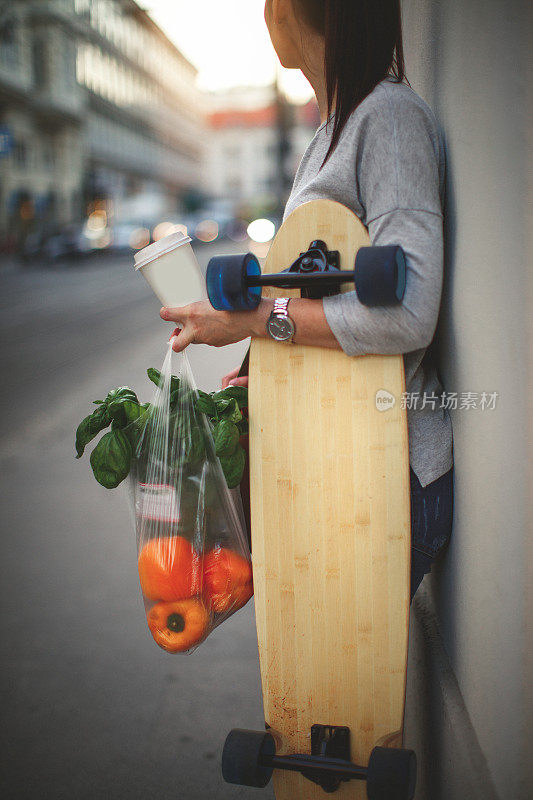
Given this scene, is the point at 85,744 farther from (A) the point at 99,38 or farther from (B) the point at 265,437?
(A) the point at 99,38

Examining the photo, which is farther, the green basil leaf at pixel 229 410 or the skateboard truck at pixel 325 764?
the green basil leaf at pixel 229 410

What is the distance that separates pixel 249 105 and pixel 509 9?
83181mm

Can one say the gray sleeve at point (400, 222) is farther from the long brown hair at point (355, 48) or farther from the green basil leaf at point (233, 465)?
the green basil leaf at point (233, 465)

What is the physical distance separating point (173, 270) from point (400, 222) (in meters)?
0.47

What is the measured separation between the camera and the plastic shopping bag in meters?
1.26

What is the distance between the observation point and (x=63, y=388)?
5.69 metres

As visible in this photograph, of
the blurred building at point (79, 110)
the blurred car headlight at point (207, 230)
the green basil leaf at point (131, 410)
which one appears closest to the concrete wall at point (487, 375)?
the green basil leaf at point (131, 410)

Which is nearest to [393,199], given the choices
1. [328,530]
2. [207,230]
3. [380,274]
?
[380,274]

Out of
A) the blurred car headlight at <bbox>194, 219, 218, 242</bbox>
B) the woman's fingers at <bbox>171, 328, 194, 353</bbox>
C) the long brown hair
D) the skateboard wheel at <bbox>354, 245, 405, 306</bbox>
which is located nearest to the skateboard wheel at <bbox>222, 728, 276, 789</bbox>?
the woman's fingers at <bbox>171, 328, 194, 353</bbox>

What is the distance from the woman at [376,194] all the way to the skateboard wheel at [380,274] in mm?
52

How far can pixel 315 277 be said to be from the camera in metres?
1.11

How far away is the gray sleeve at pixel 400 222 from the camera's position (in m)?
1.06

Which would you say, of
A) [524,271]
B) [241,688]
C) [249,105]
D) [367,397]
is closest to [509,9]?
[524,271]

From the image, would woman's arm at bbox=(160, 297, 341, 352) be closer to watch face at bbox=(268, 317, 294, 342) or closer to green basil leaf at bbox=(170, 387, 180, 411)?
watch face at bbox=(268, 317, 294, 342)
